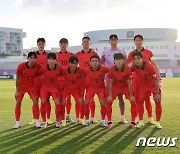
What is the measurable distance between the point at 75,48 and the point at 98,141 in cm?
8356

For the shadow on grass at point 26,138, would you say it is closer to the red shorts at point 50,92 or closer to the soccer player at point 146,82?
the red shorts at point 50,92

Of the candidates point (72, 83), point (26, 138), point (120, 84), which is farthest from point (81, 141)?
point (72, 83)

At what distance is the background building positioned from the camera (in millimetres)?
108488

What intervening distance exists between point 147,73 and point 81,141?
2.24m

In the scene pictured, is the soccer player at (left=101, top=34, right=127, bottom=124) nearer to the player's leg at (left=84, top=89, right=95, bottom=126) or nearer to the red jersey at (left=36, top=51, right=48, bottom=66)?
the player's leg at (left=84, top=89, right=95, bottom=126)

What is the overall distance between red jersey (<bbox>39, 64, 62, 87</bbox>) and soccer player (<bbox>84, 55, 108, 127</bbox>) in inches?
27.9

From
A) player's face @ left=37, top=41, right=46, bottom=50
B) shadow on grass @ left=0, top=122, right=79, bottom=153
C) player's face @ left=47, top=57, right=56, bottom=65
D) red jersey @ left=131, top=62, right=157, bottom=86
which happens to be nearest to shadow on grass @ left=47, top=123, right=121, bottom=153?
shadow on grass @ left=0, top=122, right=79, bottom=153

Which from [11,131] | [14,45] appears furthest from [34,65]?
[14,45]

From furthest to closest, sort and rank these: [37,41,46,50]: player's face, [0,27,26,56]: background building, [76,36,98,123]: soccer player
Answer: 1. [0,27,26,56]: background building
2. [76,36,98,123]: soccer player
3. [37,41,46,50]: player's face

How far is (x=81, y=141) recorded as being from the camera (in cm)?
584

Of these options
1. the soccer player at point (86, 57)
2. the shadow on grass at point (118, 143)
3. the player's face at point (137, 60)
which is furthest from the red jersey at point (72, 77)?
the shadow on grass at point (118, 143)

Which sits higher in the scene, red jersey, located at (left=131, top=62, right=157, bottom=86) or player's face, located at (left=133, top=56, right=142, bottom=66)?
player's face, located at (left=133, top=56, right=142, bottom=66)

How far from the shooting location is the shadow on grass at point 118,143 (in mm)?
5196

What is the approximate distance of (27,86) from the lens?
7.51m
